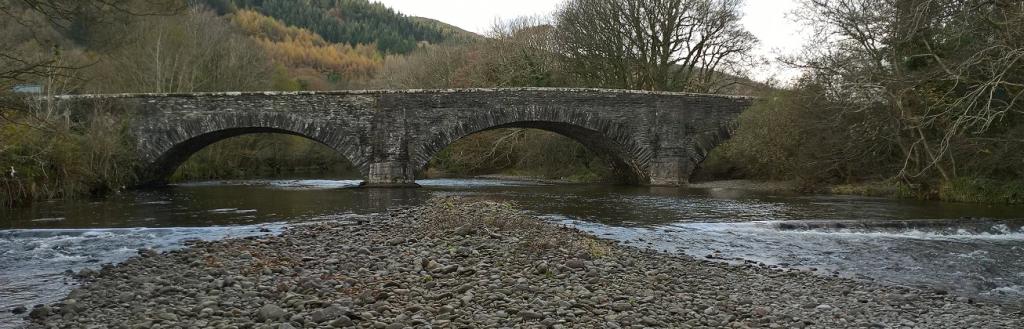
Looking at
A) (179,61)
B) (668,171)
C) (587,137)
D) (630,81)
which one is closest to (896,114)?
(668,171)

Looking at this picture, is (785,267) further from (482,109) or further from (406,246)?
(482,109)

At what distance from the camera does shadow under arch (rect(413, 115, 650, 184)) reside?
74.7 feet

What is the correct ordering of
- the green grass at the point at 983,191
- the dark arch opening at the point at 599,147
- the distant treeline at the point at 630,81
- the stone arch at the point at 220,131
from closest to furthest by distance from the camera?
1. the distant treeline at the point at 630,81
2. the green grass at the point at 983,191
3. the stone arch at the point at 220,131
4. the dark arch opening at the point at 599,147

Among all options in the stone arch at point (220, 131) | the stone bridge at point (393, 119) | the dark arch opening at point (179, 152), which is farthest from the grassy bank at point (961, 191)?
the dark arch opening at point (179, 152)

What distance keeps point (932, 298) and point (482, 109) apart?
55.5 feet

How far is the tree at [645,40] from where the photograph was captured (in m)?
27.3

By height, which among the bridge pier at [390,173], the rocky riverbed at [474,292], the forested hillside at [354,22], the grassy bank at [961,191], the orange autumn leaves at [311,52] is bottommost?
the rocky riverbed at [474,292]

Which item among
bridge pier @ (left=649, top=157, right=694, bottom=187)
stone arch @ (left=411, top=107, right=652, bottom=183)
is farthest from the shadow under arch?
bridge pier @ (left=649, top=157, right=694, bottom=187)

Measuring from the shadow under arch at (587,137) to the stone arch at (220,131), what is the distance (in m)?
2.27

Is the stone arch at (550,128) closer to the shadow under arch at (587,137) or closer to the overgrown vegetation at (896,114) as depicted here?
the shadow under arch at (587,137)

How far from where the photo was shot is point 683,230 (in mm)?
11727

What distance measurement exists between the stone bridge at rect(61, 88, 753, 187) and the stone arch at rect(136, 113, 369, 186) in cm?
3

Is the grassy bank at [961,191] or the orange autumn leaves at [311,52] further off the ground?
the orange autumn leaves at [311,52]

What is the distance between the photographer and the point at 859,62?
17.9m
